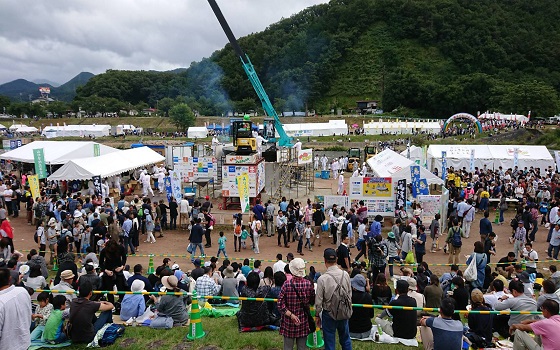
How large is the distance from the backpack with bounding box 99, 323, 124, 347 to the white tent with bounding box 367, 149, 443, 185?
39.8ft

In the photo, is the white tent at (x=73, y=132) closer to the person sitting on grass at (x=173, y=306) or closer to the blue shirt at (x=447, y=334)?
the person sitting on grass at (x=173, y=306)

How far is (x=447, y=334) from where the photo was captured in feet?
16.3

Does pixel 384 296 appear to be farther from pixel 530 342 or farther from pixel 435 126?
pixel 435 126

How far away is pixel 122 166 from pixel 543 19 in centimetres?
11796

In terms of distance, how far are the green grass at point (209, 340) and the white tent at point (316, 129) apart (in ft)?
134

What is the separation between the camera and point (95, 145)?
81.8 feet

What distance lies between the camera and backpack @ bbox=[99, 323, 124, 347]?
6203 millimetres

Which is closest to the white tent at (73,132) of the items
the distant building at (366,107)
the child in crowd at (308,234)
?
the distant building at (366,107)

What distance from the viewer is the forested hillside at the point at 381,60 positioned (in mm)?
83625

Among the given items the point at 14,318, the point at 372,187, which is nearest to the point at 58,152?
the point at 372,187

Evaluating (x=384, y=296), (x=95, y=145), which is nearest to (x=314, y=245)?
(x=384, y=296)

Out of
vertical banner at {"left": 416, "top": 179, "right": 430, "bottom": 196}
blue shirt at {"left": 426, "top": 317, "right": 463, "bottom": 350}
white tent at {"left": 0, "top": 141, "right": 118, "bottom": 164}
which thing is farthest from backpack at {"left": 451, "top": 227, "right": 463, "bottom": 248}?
Result: white tent at {"left": 0, "top": 141, "right": 118, "bottom": 164}

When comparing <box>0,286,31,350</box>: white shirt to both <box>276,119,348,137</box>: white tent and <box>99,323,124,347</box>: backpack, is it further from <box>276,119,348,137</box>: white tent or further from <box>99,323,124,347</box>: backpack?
<box>276,119,348,137</box>: white tent

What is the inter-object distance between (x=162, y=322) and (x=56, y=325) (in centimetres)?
161
